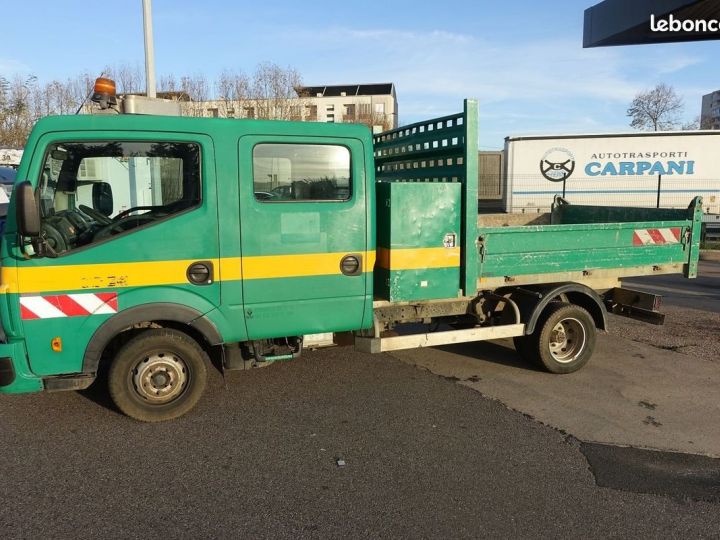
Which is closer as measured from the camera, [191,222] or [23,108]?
[191,222]

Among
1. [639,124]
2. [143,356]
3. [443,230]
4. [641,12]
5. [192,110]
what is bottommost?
[143,356]

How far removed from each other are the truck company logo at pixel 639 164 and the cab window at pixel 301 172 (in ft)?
68.8

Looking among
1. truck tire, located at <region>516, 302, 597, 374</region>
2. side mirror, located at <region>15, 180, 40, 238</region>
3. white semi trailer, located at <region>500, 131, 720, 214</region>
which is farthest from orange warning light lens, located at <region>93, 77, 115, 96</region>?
white semi trailer, located at <region>500, 131, 720, 214</region>

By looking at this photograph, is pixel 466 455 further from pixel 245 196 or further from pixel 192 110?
pixel 192 110

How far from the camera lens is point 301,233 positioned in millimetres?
4371

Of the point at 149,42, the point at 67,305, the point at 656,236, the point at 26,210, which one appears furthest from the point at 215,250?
the point at 149,42

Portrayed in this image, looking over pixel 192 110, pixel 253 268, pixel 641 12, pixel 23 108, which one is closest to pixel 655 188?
pixel 641 12

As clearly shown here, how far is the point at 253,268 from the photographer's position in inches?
169

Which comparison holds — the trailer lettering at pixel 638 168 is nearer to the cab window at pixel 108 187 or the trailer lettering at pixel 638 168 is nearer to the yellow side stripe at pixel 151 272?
the yellow side stripe at pixel 151 272

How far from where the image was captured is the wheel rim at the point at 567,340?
5.73m

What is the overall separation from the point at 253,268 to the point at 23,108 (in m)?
23.8

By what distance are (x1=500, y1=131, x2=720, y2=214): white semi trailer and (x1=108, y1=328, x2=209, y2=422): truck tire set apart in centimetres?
1985

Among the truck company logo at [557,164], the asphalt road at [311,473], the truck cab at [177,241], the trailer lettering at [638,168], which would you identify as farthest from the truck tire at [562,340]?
the trailer lettering at [638,168]

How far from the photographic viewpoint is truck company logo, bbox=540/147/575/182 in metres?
22.9
